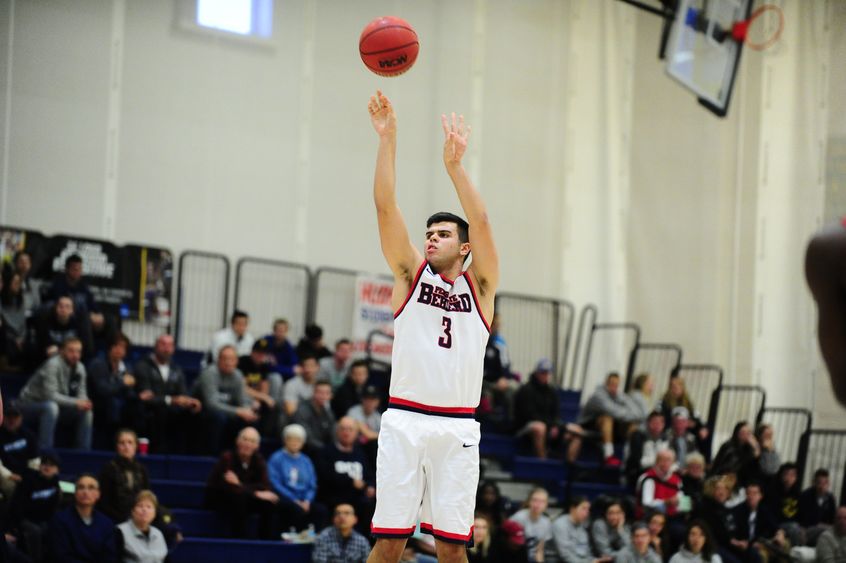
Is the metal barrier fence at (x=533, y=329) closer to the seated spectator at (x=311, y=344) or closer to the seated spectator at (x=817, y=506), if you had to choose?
the seated spectator at (x=311, y=344)

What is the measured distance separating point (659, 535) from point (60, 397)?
715cm

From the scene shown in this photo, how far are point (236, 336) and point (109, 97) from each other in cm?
416

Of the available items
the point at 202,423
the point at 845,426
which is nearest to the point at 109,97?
the point at 202,423

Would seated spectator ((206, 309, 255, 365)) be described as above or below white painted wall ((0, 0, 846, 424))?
below

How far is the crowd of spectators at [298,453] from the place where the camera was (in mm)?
12172

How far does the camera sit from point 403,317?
7734mm

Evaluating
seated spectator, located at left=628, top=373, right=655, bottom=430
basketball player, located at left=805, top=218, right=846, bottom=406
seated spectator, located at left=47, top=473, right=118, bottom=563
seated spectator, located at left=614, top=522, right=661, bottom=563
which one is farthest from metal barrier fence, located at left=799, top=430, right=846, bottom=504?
basketball player, located at left=805, top=218, right=846, bottom=406

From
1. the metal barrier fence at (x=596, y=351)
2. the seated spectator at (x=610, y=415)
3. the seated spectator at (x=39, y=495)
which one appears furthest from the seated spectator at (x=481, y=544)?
the metal barrier fence at (x=596, y=351)

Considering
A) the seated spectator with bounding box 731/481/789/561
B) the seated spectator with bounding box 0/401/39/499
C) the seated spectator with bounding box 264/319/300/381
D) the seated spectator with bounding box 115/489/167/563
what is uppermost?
the seated spectator with bounding box 264/319/300/381

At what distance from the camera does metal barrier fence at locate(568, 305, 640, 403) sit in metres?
20.9

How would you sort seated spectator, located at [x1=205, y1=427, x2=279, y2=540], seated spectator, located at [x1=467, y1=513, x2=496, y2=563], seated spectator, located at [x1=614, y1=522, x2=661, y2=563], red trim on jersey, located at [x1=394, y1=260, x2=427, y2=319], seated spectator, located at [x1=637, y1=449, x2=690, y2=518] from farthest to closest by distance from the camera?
seated spectator, located at [x1=637, y1=449, x2=690, y2=518], seated spectator, located at [x1=614, y1=522, x2=661, y2=563], seated spectator, located at [x1=467, y1=513, x2=496, y2=563], seated spectator, located at [x1=205, y1=427, x2=279, y2=540], red trim on jersey, located at [x1=394, y1=260, x2=427, y2=319]

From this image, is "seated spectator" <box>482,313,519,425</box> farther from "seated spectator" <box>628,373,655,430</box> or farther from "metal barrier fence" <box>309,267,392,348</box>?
→ "metal barrier fence" <box>309,267,392,348</box>

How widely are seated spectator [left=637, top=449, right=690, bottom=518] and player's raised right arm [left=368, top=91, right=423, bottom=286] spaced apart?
8.98 m

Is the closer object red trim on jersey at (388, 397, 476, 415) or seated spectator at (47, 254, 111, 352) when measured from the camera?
red trim on jersey at (388, 397, 476, 415)
